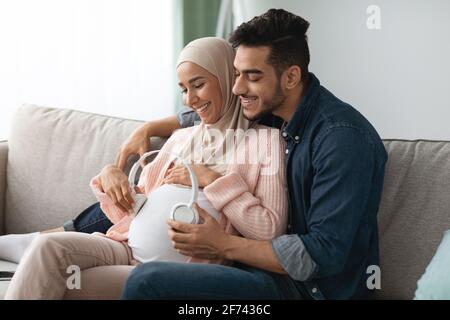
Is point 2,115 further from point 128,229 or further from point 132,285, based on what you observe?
point 132,285

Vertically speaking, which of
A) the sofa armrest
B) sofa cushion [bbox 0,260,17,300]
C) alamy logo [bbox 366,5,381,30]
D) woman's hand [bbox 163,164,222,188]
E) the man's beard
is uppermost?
alamy logo [bbox 366,5,381,30]

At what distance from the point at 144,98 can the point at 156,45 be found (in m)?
0.23

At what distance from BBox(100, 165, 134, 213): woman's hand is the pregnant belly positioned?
0.14ft

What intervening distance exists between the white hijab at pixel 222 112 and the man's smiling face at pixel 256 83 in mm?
105

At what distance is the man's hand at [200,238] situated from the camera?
1764 millimetres

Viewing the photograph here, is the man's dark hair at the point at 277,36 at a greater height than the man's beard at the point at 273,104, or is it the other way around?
the man's dark hair at the point at 277,36

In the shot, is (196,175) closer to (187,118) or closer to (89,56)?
(187,118)

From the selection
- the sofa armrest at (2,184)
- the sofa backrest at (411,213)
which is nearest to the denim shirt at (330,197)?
the sofa backrest at (411,213)

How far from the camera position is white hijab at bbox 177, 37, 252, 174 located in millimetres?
1972

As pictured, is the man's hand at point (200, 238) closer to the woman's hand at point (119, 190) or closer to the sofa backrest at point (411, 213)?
the woman's hand at point (119, 190)

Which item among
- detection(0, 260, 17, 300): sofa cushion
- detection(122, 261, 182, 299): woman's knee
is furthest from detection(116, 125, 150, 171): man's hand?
detection(122, 261, 182, 299): woman's knee

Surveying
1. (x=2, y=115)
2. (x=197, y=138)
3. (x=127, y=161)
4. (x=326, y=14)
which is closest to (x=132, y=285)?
(x=197, y=138)

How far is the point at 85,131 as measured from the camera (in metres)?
2.46

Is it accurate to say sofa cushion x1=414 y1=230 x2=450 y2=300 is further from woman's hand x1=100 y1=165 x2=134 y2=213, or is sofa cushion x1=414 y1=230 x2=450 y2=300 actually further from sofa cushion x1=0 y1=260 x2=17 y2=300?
sofa cushion x1=0 y1=260 x2=17 y2=300
